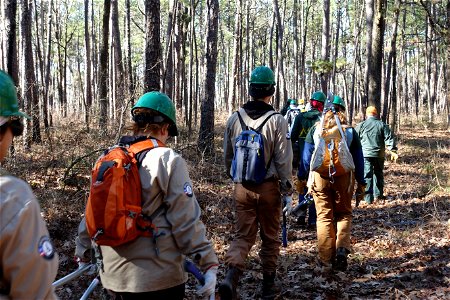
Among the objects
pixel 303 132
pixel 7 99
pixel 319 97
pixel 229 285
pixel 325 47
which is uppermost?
pixel 325 47

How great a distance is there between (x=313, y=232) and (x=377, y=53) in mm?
6627

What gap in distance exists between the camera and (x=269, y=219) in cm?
452

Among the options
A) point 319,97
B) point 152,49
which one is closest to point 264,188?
point 319,97

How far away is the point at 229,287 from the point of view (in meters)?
4.18

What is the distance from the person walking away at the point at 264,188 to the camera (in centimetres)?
438

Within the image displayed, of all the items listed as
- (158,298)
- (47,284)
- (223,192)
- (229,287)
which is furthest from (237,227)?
(223,192)

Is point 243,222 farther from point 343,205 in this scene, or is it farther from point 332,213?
point 343,205

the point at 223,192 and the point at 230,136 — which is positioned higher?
the point at 230,136

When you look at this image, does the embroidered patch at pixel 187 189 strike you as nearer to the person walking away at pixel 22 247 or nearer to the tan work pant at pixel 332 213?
the person walking away at pixel 22 247

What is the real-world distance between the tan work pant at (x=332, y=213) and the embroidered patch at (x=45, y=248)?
14.1 ft

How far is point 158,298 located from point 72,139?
856 centimetres

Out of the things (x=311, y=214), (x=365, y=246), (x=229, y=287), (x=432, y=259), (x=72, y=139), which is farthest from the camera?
(x=72, y=139)

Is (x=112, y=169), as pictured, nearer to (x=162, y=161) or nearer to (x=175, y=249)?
(x=162, y=161)

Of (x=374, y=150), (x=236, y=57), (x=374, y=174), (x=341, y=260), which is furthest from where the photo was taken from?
(x=236, y=57)
